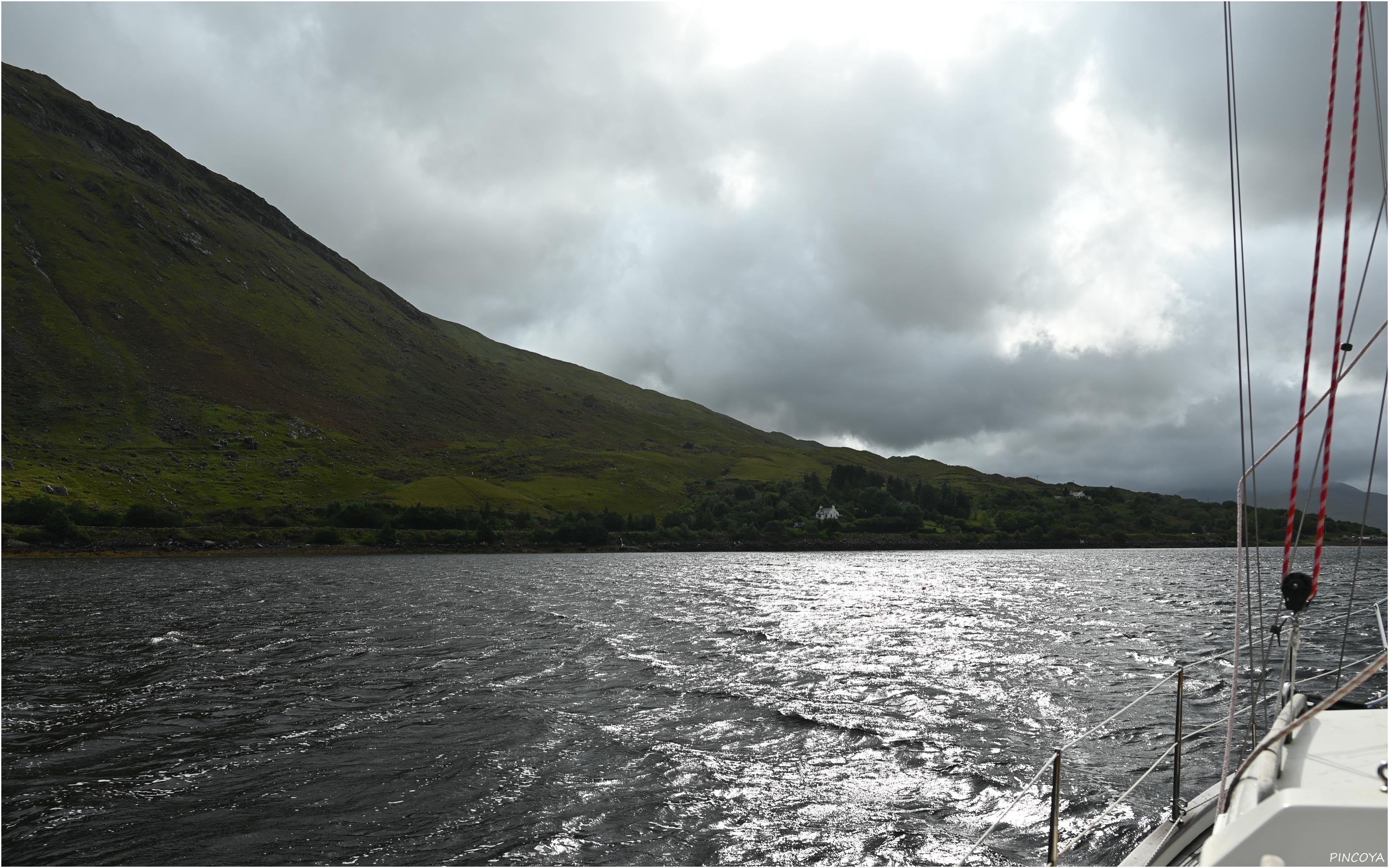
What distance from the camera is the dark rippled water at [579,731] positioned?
14.6 meters

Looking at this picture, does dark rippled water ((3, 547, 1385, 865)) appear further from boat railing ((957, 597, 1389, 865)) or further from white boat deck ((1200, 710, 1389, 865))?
white boat deck ((1200, 710, 1389, 865))

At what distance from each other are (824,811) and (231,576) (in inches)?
3605

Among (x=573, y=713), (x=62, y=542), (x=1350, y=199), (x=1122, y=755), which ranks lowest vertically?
(x=62, y=542)

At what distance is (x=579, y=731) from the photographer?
71.3ft

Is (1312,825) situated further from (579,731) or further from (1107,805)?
(579,731)

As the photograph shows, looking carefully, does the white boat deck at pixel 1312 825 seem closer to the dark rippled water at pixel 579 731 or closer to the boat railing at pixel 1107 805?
the boat railing at pixel 1107 805

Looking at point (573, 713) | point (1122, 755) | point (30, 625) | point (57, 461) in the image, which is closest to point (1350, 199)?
point (1122, 755)

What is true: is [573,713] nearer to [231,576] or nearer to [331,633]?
[331,633]

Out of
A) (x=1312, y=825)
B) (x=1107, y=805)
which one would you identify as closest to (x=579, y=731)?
(x=1107, y=805)

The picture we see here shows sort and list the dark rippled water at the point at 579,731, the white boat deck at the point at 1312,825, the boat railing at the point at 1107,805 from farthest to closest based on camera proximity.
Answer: the dark rippled water at the point at 579,731 < the boat railing at the point at 1107,805 < the white boat deck at the point at 1312,825

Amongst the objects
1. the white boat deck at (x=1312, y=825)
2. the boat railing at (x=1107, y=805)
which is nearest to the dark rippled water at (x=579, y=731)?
the boat railing at (x=1107, y=805)

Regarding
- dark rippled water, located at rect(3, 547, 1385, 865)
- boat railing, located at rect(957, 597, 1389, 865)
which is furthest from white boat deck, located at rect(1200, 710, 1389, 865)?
dark rippled water, located at rect(3, 547, 1385, 865)

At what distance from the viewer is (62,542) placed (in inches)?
4675

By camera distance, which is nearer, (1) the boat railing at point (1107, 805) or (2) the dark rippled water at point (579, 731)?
(1) the boat railing at point (1107, 805)
